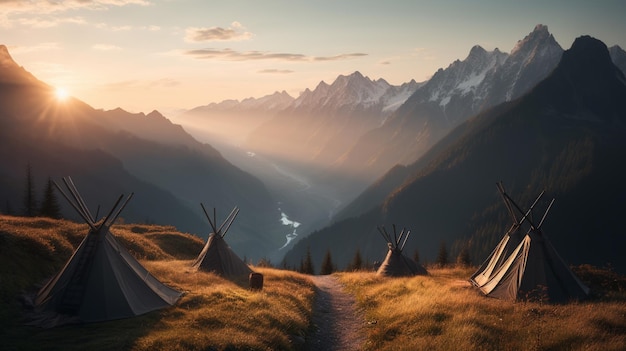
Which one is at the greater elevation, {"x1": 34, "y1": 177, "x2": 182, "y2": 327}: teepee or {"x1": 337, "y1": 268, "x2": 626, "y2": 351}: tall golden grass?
{"x1": 34, "y1": 177, "x2": 182, "y2": 327}: teepee

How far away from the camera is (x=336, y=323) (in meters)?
25.4

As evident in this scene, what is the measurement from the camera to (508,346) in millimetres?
17297

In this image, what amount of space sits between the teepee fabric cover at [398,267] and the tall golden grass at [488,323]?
14994 millimetres

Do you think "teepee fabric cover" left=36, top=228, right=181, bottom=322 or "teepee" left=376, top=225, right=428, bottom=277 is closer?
"teepee fabric cover" left=36, top=228, right=181, bottom=322

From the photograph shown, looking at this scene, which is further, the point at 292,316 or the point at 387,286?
the point at 387,286

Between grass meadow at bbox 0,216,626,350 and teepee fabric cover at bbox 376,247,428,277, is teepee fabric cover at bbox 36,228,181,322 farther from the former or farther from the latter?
teepee fabric cover at bbox 376,247,428,277

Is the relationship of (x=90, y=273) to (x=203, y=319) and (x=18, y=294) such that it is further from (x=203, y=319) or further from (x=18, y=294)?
(x=203, y=319)

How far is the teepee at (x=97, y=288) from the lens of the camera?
739 inches

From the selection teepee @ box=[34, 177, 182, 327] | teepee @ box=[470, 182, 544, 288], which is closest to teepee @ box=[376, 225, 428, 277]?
teepee @ box=[470, 182, 544, 288]

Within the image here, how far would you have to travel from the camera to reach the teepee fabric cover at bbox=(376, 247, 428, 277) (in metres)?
42.4

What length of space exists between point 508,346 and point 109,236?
19192 mm

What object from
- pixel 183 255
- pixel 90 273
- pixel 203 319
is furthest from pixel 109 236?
pixel 183 255

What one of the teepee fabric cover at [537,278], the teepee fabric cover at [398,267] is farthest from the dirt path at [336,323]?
the teepee fabric cover at [537,278]

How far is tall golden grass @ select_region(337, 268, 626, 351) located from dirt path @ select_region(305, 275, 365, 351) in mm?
781
